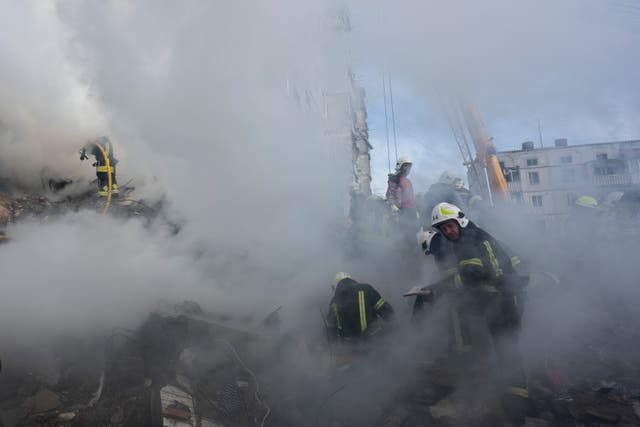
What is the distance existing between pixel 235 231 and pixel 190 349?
92.9 inches

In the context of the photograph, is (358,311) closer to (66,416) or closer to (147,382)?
(147,382)

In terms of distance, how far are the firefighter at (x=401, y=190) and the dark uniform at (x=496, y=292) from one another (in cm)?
301

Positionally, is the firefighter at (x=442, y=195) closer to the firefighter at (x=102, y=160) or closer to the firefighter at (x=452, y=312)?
the firefighter at (x=452, y=312)

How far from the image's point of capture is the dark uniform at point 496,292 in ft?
11.8

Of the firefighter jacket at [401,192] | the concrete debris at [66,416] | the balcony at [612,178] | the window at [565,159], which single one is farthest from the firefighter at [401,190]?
the window at [565,159]

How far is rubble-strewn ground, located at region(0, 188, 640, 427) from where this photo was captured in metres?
3.07

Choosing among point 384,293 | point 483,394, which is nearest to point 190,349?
point 483,394

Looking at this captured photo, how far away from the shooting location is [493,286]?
361cm

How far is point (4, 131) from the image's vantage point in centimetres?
508

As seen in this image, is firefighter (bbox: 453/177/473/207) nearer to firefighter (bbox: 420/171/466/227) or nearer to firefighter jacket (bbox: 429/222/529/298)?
firefighter (bbox: 420/171/466/227)

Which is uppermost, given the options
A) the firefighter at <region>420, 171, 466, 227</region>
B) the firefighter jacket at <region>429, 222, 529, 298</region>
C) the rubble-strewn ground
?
the firefighter at <region>420, 171, 466, 227</region>

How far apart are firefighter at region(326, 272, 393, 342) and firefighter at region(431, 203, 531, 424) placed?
2.61 feet

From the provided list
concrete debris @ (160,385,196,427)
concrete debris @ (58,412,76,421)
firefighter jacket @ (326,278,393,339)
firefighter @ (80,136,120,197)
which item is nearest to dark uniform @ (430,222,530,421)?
firefighter jacket @ (326,278,393,339)

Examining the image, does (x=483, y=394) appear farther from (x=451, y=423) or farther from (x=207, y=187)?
(x=207, y=187)
